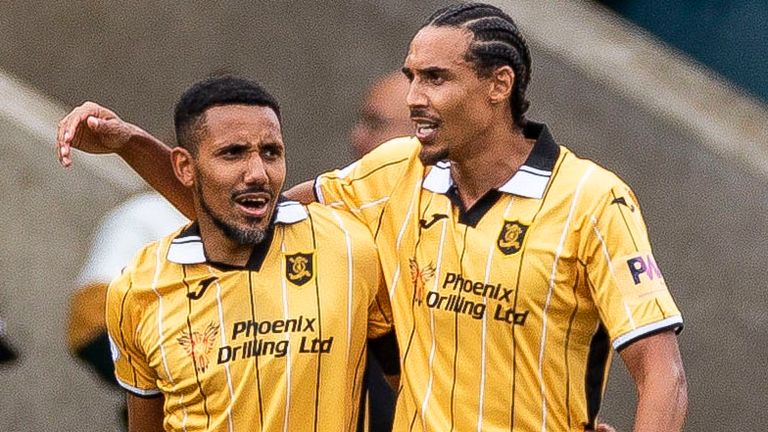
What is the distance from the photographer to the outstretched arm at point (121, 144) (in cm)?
584

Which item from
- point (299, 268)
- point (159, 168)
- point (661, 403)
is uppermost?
point (159, 168)

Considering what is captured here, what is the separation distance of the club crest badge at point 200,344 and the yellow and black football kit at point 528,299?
0.51 m

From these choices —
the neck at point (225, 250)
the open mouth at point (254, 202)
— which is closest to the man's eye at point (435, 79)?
the open mouth at point (254, 202)

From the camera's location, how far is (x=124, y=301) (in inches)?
232

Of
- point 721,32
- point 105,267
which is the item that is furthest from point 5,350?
point 721,32

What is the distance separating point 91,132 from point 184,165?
27 cm

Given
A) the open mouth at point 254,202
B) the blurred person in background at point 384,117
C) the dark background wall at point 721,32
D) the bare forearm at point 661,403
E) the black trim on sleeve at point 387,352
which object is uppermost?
the dark background wall at point 721,32

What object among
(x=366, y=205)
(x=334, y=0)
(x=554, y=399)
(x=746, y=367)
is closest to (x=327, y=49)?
(x=334, y=0)

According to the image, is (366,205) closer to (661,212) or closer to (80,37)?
(661,212)

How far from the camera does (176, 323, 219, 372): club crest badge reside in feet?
18.9

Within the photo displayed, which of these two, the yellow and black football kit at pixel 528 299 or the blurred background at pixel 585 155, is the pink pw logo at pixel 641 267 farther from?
the blurred background at pixel 585 155

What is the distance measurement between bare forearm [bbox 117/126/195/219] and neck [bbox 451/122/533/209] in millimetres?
829

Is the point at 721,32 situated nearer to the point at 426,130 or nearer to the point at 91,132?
the point at 426,130

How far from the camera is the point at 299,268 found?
5.83m
